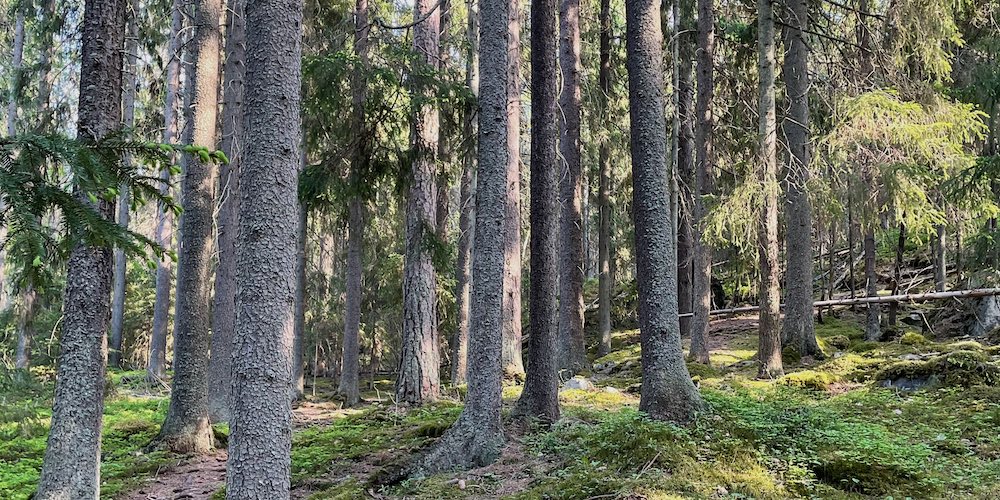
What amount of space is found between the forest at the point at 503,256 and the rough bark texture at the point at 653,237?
3 centimetres

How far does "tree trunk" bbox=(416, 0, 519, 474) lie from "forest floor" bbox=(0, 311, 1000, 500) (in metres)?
0.30

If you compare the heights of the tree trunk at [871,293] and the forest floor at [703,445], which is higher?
the tree trunk at [871,293]

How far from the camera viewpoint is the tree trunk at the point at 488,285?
617 cm

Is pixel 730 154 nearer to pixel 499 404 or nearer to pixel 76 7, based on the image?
pixel 499 404

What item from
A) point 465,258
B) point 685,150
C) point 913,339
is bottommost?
point 913,339

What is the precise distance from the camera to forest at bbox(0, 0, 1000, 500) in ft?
14.5

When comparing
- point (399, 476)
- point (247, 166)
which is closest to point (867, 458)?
point (399, 476)

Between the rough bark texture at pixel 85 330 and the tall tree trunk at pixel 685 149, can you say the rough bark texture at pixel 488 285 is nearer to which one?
the rough bark texture at pixel 85 330

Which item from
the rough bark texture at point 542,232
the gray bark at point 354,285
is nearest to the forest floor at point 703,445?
the rough bark texture at point 542,232

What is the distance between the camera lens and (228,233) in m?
10.1

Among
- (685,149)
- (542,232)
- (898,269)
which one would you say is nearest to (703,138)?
(685,149)

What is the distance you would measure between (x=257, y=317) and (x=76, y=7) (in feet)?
43.2

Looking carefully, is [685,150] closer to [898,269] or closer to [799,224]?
[898,269]

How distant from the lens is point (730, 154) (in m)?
14.7
